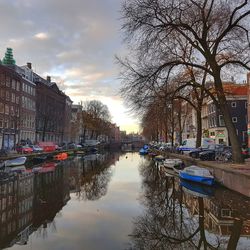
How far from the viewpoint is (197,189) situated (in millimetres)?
25844

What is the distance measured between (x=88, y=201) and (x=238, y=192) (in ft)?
30.5

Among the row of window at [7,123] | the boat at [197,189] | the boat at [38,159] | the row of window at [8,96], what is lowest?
the boat at [197,189]

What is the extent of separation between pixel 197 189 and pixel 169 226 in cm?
1166

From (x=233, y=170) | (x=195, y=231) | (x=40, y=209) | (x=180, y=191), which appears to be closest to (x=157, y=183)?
(x=180, y=191)

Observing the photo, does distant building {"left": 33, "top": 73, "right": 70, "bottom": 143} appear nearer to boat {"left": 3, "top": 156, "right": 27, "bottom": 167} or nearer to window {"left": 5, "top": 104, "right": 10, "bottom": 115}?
window {"left": 5, "top": 104, "right": 10, "bottom": 115}

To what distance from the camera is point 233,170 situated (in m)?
23.9

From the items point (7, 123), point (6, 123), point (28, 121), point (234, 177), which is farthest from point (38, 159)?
point (234, 177)

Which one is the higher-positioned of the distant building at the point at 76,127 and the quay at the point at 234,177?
the distant building at the point at 76,127

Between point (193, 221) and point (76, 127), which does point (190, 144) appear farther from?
point (76, 127)

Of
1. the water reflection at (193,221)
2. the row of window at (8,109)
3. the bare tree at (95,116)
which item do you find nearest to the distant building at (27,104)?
the row of window at (8,109)

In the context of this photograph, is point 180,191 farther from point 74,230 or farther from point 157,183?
point 74,230

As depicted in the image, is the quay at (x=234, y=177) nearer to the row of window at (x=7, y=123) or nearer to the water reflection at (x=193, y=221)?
the water reflection at (x=193, y=221)

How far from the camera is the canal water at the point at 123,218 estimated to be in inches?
484

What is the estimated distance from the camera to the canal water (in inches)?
484
